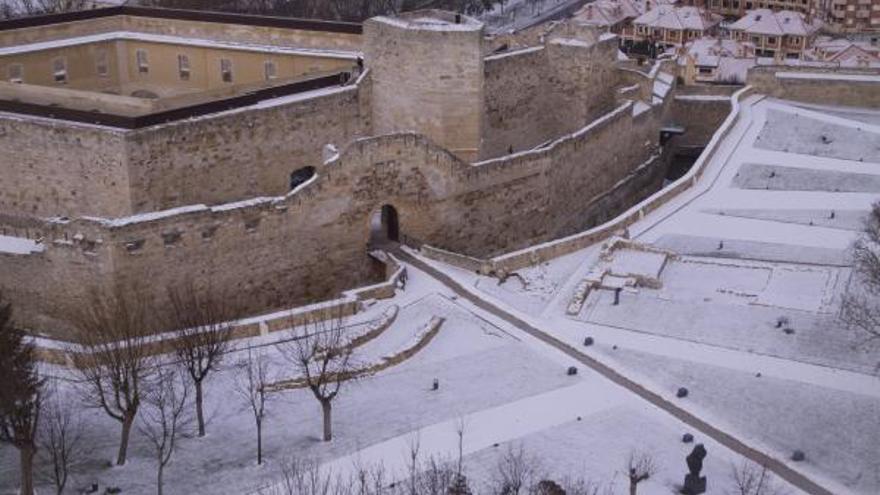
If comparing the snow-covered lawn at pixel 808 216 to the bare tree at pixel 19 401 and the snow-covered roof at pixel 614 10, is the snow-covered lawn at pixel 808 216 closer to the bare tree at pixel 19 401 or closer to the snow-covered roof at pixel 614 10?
the bare tree at pixel 19 401

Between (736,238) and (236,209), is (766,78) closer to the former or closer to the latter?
(736,238)

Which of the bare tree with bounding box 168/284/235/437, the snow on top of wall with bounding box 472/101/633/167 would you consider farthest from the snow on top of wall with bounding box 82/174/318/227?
the snow on top of wall with bounding box 472/101/633/167

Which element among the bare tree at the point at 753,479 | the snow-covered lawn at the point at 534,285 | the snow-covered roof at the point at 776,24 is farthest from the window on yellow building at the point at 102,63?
the snow-covered roof at the point at 776,24

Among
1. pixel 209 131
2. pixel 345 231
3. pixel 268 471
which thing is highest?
pixel 209 131

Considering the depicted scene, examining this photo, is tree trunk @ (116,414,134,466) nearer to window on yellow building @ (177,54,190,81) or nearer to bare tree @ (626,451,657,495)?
bare tree @ (626,451,657,495)

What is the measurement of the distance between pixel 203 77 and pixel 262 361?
2129cm

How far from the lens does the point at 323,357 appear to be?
81.5ft

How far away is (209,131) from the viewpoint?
34.4m

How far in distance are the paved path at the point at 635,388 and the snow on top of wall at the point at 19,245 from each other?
31.5 ft

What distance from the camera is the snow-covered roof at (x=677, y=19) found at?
306 ft

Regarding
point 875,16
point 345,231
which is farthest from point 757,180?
point 875,16

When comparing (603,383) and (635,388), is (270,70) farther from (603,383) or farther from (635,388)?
(635,388)

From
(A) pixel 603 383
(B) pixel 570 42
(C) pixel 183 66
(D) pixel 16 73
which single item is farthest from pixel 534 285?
(D) pixel 16 73

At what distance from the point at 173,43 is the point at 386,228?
1566 cm
